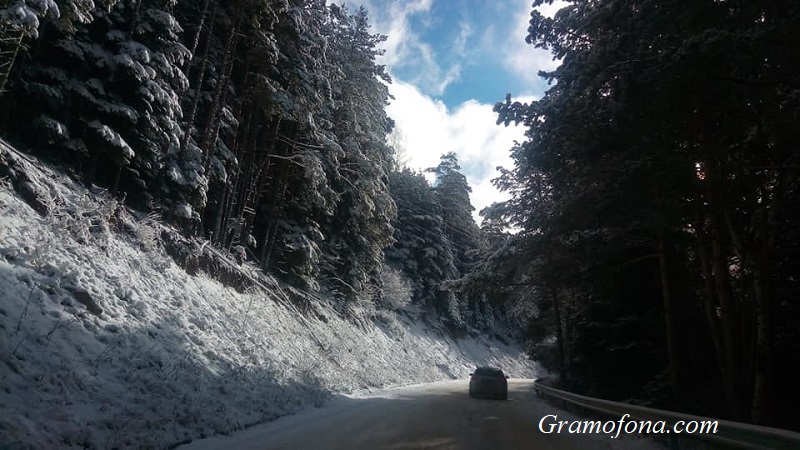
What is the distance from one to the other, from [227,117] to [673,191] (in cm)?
1392

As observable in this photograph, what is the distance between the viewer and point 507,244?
14.0 m

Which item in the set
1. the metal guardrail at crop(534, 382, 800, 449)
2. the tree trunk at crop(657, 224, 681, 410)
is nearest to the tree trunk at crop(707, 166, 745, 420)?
the tree trunk at crop(657, 224, 681, 410)

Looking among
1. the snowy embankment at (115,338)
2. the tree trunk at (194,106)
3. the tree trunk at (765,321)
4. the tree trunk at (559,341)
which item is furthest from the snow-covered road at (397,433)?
the tree trunk at (194,106)

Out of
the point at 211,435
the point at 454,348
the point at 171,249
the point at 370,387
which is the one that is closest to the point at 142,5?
the point at 171,249

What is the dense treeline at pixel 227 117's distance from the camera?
10.6 metres

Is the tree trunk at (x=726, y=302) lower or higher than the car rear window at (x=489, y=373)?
higher

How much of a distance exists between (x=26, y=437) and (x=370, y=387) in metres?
16.2

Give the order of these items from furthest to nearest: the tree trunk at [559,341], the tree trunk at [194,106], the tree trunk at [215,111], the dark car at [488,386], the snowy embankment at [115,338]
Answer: the tree trunk at [559,341], the dark car at [488,386], the tree trunk at [215,111], the tree trunk at [194,106], the snowy embankment at [115,338]

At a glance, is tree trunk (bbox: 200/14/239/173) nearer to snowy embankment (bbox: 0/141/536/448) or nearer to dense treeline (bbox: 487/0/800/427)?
snowy embankment (bbox: 0/141/536/448)

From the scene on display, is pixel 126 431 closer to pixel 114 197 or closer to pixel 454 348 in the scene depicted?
pixel 114 197

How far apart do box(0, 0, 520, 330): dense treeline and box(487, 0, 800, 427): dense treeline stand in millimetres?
5189

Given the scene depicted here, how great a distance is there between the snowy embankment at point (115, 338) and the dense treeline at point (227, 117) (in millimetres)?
1329

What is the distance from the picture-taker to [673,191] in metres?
9.71

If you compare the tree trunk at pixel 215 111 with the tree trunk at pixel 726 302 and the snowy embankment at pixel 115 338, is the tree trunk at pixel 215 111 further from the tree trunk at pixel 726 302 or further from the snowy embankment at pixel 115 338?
the tree trunk at pixel 726 302
